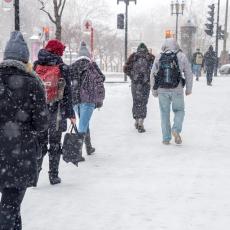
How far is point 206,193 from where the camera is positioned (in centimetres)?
653

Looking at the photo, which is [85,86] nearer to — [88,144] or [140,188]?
[88,144]

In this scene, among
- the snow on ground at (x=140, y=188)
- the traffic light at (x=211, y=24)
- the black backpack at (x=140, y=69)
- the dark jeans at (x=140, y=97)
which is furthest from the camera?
the traffic light at (x=211, y=24)

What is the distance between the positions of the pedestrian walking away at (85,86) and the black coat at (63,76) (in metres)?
1.76

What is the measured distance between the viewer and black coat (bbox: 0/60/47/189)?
401 cm

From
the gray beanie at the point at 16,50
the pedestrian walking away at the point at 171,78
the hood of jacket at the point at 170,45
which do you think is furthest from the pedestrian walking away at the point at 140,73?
the gray beanie at the point at 16,50

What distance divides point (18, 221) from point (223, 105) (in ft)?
43.2

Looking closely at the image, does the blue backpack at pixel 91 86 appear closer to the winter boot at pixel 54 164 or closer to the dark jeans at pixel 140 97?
the winter boot at pixel 54 164

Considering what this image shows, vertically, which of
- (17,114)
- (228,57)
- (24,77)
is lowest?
(228,57)

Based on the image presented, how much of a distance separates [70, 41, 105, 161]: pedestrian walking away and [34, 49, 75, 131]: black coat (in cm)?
176

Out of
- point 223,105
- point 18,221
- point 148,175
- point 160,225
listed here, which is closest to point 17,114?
point 18,221

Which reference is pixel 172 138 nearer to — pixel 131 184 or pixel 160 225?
pixel 131 184

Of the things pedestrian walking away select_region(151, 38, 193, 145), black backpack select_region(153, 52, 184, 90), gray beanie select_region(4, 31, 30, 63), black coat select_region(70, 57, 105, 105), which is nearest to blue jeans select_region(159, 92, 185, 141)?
pedestrian walking away select_region(151, 38, 193, 145)

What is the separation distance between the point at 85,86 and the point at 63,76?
190 cm

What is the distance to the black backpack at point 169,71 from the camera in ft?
30.2
